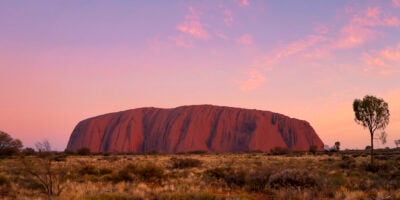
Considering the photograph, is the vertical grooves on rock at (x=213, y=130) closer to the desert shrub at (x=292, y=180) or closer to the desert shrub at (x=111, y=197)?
the desert shrub at (x=292, y=180)

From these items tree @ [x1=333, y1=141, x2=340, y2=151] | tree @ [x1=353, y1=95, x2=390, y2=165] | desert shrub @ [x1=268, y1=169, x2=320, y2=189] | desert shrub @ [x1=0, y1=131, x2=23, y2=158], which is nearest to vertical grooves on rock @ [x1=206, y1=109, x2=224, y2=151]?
tree @ [x1=333, y1=141, x2=340, y2=151]

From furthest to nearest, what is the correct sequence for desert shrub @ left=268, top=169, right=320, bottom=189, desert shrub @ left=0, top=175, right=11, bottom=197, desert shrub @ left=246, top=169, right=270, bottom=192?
1. desert shrub @ left=246, top=169, right=270, bottom=192
2. desert shrub @ left=268, top=169, right=320, bottom=189
3. desert shrub @ left=0, top=175, right=11, bottom=197

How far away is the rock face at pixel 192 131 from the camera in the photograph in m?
124

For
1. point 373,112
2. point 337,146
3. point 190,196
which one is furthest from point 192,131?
point 190,196

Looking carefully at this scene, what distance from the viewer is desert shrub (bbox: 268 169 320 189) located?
602 inches

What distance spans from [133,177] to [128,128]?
114 m

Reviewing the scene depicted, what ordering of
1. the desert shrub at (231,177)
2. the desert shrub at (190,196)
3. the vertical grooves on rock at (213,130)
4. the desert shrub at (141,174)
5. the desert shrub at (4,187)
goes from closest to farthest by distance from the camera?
the desert shrub at (190,196) → the desert shrub at (4,187) → the desert shrub at (231,177) → the desert shrub at (141,174) → the vertical grooves on rock at (213,130)

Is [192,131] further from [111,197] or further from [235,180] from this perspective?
[111,197]

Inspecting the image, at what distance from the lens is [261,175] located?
1689cm

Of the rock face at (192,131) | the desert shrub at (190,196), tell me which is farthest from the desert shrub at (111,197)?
the rock face at (192,131)

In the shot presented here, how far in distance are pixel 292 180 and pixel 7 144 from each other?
50.9 meters

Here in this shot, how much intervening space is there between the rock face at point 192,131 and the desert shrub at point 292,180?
10323 cm

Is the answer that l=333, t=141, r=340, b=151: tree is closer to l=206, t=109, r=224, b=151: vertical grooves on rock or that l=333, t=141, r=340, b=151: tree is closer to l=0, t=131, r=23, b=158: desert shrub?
l=206, t=109, r=224, b=151: vertical grooves on rock

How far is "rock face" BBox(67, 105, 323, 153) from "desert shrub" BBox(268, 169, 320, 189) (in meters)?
103
